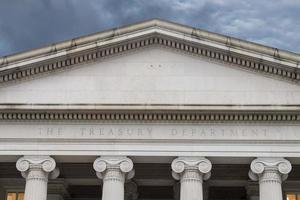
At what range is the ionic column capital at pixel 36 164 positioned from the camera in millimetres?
33312

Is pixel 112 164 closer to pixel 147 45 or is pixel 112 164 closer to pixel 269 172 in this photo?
pixel 147 45

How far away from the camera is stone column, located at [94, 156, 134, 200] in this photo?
3266 centimetres

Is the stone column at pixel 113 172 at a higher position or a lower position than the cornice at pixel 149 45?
lower

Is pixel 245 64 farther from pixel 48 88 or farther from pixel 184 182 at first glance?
pixel 48 88

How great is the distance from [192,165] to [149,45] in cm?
654

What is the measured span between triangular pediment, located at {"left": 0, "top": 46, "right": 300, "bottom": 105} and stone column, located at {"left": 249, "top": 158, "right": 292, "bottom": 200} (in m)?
2.87

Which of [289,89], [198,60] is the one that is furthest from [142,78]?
[289,89]

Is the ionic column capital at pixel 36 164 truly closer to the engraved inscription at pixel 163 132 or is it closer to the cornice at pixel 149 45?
the engraved inscription at pixel 163 132

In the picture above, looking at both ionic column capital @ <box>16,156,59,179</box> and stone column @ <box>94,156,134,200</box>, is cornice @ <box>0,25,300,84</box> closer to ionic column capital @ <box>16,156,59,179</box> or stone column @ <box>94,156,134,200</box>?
ionic column capital @ <box>16,156,59,179</box>

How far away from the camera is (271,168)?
32.8m

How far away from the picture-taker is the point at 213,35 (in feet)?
112

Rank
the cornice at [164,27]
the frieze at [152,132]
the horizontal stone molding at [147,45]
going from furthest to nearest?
the horizontal stone molding at [147,45]
the cornice at [164,27]
the frieze at [152,132]

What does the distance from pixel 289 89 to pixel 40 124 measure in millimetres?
12283

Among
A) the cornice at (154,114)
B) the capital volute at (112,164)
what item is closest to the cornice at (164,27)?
the cornice at (154,114)
